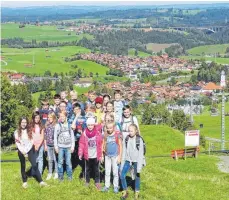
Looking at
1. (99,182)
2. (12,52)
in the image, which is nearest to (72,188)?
(99,182)

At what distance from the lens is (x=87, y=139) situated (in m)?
9.20

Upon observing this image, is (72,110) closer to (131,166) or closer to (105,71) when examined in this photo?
(131,166)

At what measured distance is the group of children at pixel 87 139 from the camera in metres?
9.04

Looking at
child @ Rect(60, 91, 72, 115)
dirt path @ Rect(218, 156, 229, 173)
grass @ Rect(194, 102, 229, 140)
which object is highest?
child @ Rect(60, 91, 72, 115)

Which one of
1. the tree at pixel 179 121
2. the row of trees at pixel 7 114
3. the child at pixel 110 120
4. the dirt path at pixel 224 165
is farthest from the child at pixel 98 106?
the tree at pixel 179 121

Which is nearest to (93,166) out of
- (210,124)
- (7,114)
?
(7,114)

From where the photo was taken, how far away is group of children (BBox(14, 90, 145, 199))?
9.04 meters

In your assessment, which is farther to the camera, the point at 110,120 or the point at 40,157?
the point at 40,157

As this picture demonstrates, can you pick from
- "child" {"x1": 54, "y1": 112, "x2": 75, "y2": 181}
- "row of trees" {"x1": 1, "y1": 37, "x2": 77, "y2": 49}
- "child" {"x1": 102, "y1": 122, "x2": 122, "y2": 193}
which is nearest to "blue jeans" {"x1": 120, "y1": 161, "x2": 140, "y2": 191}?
"child" {"x1": 102, "y1": 122, "x2": 122, "y2": 193}

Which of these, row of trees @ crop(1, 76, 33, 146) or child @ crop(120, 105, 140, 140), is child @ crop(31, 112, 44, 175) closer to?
child @ crop(120, 105, 140, 140)

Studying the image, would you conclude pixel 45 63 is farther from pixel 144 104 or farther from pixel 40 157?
pixel 40 157

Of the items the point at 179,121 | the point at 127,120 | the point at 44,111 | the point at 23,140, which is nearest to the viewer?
the point at 23,140

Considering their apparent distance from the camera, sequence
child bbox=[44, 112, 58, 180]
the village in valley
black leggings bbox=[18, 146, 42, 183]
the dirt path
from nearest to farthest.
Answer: black leggings bbox=[18, 146, 42, 183]
child bbox=[44, 112, 58, 180]
the village in valley
the dirt path

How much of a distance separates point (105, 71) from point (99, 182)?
132 m
